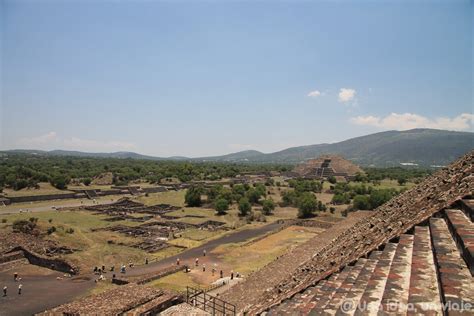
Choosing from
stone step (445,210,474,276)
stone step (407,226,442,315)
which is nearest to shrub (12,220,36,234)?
stone step (407,226,442,315)

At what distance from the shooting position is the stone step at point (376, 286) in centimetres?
408

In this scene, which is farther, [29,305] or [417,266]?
[29,305]

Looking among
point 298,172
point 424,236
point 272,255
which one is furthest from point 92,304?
point 298,172

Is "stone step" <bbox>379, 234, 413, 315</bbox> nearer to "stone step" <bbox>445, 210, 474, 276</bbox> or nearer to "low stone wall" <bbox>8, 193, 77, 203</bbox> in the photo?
"stone step" <bbox>445, 210, 474, 276</bbox>

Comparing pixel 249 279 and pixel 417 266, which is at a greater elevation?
pixel 417 266

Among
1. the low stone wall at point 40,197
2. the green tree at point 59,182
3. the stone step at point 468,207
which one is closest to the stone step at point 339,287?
the stone step at point 468,207

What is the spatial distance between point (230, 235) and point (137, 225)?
12.7 meters

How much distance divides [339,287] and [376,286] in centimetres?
92

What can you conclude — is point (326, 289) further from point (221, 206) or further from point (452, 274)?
point (221, 206)

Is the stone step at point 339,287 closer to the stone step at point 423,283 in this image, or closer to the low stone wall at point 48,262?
the stone step at point 423,283

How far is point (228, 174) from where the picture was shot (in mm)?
101938

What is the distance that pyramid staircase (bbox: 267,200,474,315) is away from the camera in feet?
11.9

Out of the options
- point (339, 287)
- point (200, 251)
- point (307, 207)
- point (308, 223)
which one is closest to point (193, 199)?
point (307, 207)

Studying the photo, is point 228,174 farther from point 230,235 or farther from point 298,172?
point 230,235
